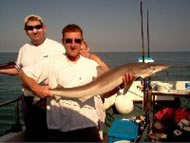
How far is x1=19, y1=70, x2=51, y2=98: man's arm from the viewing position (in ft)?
11.3

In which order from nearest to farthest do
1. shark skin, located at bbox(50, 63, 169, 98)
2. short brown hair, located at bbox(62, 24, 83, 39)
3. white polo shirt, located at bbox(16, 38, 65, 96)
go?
shark skin, located at bbox(50, 63, 169, 98) → short brown hair, located at bbox(62, 24, 83, 39) → white polo shirt, located at bbox(16, 38, 65, 96)

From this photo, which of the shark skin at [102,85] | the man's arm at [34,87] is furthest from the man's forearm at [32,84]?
the shark skin at [102,85]

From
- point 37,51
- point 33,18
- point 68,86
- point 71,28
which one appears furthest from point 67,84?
point 33,18

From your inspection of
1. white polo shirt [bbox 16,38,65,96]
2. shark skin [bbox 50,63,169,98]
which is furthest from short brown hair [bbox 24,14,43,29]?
shark skin [bbox 50,63,169,98]

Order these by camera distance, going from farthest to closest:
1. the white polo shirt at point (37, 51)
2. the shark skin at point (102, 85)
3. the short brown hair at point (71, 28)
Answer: the white polo shirt at point (37, 51) → the short brown hair at point (71, 28) → the shark skin at point (102, 85)

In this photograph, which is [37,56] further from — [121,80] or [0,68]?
[121,80]

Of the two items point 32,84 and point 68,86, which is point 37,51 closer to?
point 32,84

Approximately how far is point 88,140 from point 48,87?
86 cm

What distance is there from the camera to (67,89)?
134 inches

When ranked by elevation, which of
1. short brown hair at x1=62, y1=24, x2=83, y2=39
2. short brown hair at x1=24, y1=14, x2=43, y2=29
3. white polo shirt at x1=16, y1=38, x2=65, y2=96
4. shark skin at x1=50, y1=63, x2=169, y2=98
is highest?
short brown hair at x1=24, y1=14, x2=43, y2=29

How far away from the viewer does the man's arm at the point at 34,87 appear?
136 inches

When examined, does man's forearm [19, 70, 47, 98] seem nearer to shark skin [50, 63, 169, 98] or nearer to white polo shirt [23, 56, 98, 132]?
white polo shirt [23, 56, 98, 132]

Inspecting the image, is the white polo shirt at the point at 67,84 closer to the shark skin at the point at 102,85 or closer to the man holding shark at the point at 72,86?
the man holding shark at the point at 72,86

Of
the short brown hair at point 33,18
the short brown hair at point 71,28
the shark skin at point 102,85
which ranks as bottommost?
the shark skin at point 102,85
